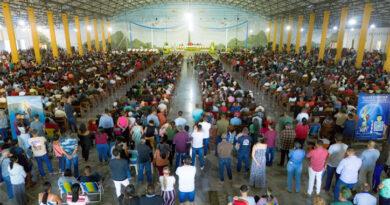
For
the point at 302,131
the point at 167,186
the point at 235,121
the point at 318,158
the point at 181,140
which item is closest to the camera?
the point at 167,186

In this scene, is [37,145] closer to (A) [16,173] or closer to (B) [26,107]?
(A) [16,173]

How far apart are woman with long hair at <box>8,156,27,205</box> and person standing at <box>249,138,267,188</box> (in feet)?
13.1

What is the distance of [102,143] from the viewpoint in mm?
5539

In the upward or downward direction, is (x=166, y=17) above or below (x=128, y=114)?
above

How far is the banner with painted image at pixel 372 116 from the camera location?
260 inches

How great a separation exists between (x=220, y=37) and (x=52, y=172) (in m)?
35.7

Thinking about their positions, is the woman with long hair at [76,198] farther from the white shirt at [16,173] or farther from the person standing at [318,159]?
the person standing at [318,159]

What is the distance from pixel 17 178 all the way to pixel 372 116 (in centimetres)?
837

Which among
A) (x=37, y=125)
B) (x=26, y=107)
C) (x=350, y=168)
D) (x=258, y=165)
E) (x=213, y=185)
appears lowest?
(x=213, y=185)

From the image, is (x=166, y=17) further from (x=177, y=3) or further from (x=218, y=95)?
(x=218, y=95)

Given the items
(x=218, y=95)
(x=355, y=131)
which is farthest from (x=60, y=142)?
(x=355, y=131)

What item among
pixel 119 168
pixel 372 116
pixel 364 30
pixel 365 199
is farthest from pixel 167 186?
pixel 364 30

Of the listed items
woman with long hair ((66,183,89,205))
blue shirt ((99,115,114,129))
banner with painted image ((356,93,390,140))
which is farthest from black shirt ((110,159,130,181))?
banner with painted image ((356,93,390,140))

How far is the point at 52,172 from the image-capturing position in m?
5.42
